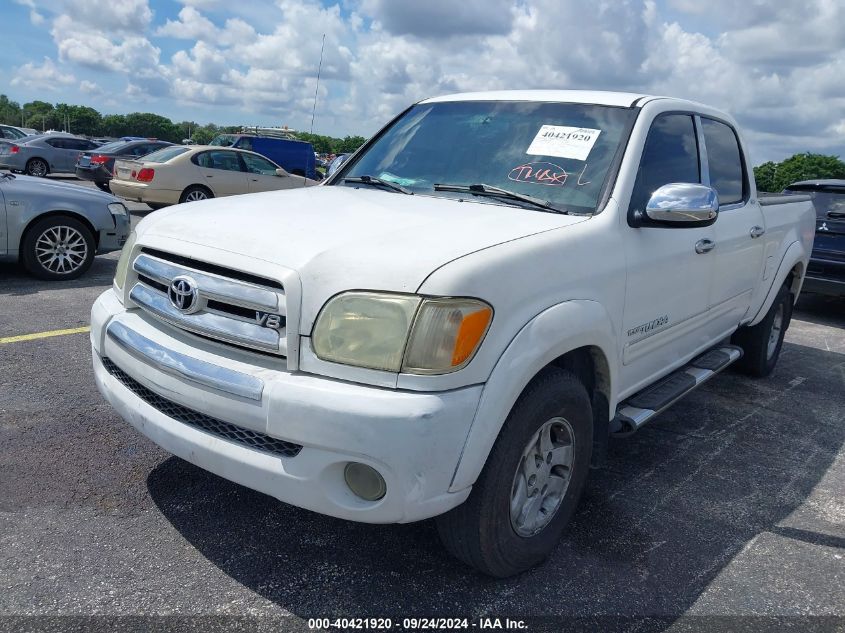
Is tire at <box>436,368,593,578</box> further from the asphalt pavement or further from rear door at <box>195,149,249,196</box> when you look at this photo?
rear door at <box>195,149,249,196</box>

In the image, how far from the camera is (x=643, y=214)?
3191mm

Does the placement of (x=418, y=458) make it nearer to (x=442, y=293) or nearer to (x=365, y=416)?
(x=365, y=416)

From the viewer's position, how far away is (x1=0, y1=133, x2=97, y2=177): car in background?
2184 centimetres

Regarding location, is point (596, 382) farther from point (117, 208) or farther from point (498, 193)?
point (117, 208)

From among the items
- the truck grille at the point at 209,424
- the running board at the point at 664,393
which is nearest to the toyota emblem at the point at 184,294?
the truck grille at the point at 209,424

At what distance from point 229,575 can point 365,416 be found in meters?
0.99

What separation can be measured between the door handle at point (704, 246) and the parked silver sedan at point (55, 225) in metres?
6.15

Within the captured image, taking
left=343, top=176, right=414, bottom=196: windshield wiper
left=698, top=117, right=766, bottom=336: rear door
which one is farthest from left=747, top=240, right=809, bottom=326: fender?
left=343, top=176, right=414, bottom=196: windshield wiper

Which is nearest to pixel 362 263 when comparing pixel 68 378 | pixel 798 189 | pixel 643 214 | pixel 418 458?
pixel 418 458

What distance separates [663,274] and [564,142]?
2.52 feet

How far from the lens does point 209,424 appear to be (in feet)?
8.34

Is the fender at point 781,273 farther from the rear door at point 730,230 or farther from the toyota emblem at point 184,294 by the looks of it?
the toyota emblem at point 184,294

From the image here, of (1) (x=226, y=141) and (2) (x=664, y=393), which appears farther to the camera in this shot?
(1) (x=226, y=141)

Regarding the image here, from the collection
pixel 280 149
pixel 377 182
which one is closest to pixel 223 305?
pixel 377 182
